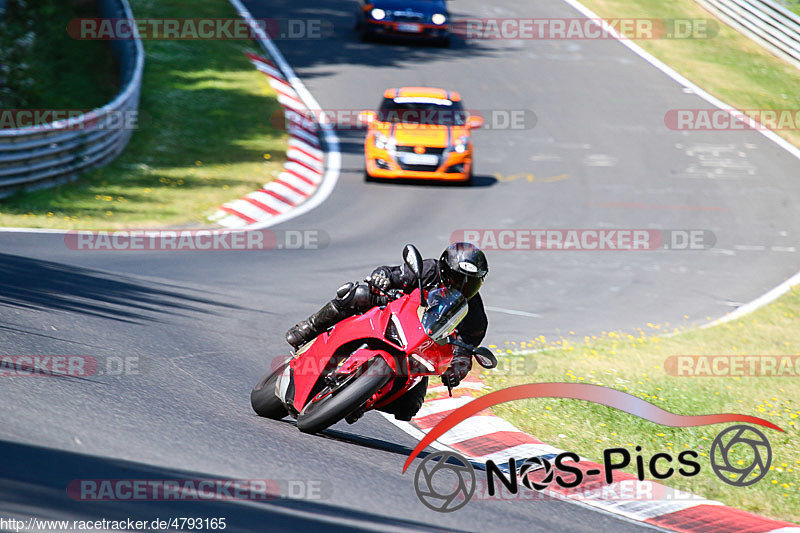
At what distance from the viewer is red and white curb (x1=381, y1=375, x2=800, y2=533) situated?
6613mm

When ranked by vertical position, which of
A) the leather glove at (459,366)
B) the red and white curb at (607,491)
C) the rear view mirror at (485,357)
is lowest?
the red and white curb at (607,491)

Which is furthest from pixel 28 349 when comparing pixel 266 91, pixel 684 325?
pixel 266 91

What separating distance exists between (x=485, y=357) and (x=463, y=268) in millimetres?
541

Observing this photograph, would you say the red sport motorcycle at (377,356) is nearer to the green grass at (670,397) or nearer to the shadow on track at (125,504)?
the shadow on track at (125,504)

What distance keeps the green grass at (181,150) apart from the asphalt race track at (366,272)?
1.73 m

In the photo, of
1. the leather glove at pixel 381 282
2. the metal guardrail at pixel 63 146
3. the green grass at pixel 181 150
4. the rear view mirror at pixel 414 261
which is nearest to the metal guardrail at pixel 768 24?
the green grass at pixel 181 150

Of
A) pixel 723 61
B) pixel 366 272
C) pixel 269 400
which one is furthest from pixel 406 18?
pixel 269 400

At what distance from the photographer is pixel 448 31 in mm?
30562

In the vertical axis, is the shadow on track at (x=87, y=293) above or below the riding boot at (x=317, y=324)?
below

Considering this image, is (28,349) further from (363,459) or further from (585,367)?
(585,367)

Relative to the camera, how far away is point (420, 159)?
66.3 feet

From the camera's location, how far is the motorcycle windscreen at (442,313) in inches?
235

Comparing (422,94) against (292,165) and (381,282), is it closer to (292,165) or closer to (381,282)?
(292,165)

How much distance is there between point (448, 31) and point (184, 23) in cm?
784
